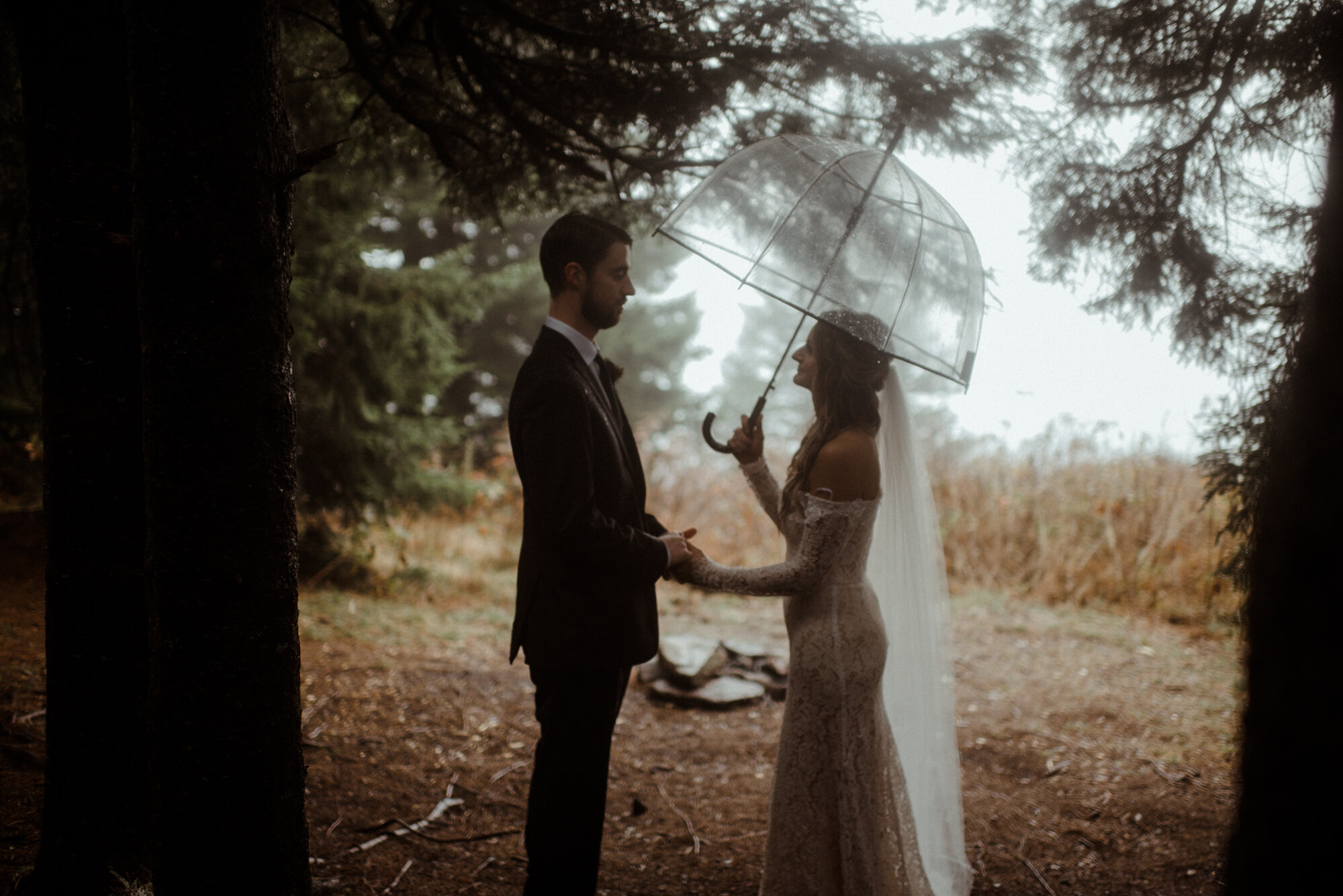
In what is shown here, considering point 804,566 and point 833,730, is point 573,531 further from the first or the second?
point 833,730

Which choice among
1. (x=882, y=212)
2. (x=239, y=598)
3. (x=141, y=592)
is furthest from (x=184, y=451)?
(x=882, y=212)

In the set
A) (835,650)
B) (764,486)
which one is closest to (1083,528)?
(764,486)

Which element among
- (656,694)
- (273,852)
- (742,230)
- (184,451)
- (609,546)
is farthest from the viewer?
(656,694)

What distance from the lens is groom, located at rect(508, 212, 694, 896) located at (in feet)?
7.58

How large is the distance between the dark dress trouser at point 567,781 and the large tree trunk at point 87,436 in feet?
4.24

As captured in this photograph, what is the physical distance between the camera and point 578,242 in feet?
8.43

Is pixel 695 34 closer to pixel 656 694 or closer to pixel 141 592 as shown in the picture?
pixel 141 592

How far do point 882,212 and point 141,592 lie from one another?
8.95ft

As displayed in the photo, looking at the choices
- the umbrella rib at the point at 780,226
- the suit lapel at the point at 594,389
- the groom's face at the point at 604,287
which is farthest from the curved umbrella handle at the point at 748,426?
the groom's face at the point at 604,287

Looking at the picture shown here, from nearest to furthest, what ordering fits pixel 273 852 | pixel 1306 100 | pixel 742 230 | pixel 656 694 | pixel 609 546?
pixel 273 852
pixel 609 546
pixel 742 230
pixel 1306 100
pixel 656 694

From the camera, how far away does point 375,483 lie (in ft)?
23.3

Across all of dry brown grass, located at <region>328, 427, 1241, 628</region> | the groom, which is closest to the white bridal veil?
the groom

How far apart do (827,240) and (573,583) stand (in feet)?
4.68

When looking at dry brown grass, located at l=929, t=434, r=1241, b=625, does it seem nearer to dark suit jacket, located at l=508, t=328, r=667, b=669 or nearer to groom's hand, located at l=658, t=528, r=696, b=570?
groom's hand, located at l=658, t=528, r=696, b=570
